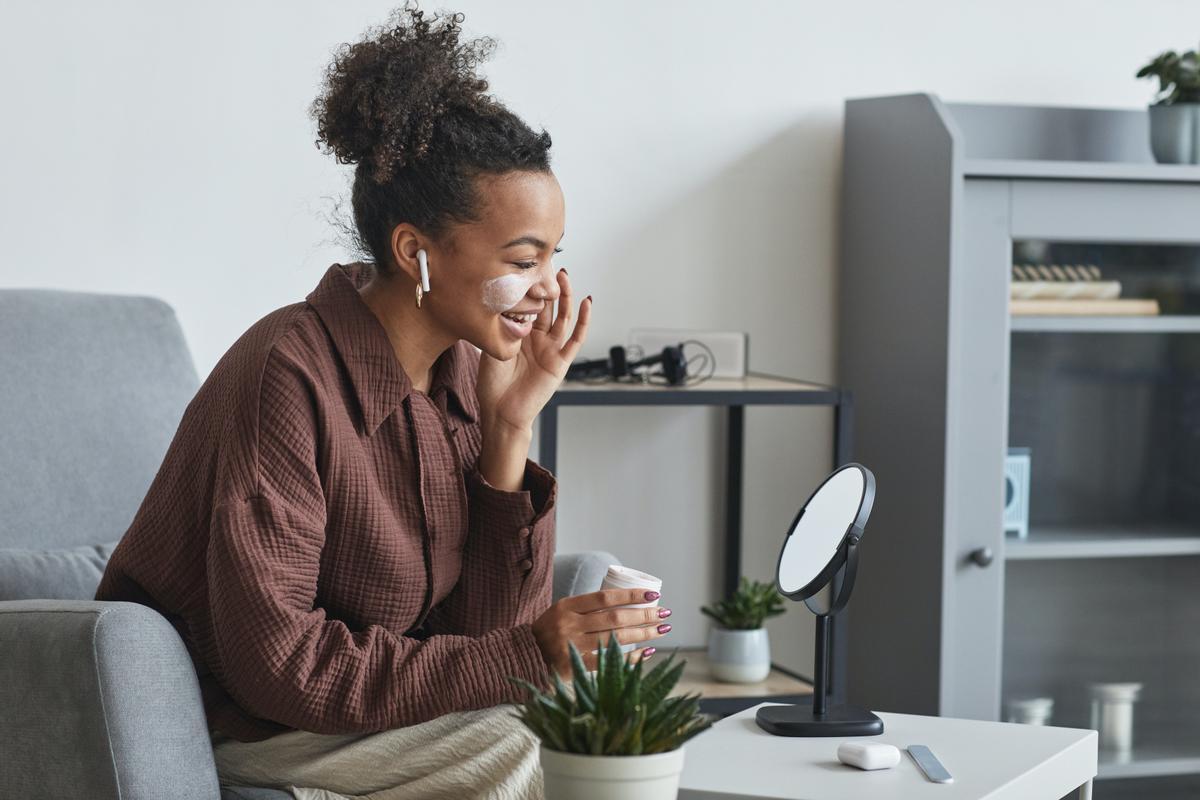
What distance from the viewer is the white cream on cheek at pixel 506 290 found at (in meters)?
1.46

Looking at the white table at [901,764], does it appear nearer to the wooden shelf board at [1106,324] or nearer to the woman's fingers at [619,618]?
the woman's fingers at [619,618]

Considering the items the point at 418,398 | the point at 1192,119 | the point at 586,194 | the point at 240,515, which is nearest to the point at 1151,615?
the point at 1192,119

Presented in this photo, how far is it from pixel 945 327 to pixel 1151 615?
66 centimetres

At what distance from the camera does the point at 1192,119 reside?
7.84 feet

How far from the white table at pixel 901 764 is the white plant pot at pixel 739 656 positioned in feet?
2.70

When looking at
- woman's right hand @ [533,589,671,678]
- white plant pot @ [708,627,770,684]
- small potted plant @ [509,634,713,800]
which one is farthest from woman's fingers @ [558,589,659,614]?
white plant pot @ [708,627,770,684]

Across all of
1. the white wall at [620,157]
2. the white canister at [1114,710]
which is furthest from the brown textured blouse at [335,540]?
the white canister at [1114,710]

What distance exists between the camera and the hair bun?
1.44 metres

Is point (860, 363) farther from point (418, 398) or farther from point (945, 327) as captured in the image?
point (418, 398)

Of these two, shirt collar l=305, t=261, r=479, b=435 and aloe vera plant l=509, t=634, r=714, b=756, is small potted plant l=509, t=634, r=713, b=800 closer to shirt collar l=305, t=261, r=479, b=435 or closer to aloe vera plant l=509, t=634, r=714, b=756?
aloe vera plant l=509, t=634, r=714, b=756

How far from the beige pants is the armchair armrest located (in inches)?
3.4

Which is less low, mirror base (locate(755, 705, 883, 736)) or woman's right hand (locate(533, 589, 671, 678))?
woman's right hand (locate(533, 589, 671, 678))

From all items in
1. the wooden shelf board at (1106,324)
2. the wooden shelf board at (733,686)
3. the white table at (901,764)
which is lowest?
the wooden shelf board at (733,686)

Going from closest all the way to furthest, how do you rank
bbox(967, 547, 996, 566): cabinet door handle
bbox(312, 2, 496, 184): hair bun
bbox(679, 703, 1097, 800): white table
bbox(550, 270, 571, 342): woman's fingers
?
bbox(679, 703, 1097, 800): white table, bbox(312, 2, 496, 184): hair bun, bbox(550, 270, 571, 342): woman's fingers, bbox(967, 547, 996, 566): cabinet door handle
